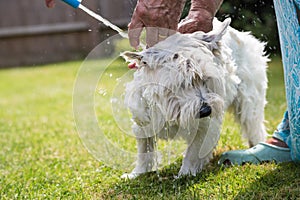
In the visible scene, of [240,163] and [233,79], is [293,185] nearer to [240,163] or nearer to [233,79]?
[240,163]

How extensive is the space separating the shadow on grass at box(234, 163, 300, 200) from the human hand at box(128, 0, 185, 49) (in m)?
0.92

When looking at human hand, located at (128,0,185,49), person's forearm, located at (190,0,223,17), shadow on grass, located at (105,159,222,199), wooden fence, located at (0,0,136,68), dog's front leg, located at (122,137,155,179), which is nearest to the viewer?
human hand, located at (128,0,185,49)

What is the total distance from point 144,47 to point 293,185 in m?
1.07

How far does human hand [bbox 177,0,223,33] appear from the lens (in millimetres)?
2924

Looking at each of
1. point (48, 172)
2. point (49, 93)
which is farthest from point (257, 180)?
point (49, 93)

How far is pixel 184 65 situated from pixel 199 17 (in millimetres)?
436

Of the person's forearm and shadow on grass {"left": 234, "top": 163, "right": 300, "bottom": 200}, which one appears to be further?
the person's forearm

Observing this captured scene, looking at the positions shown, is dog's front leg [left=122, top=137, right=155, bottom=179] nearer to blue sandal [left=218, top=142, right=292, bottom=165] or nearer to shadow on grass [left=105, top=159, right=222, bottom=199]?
shadow on grass [left=105, top=159, right=222, bottom=199]

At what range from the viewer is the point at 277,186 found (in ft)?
9.05

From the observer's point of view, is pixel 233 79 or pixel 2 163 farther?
pixel 2 163

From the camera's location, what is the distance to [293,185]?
274 cm

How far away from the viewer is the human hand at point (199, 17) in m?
2.92

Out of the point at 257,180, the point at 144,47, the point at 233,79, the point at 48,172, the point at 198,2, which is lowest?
the point at 48,172

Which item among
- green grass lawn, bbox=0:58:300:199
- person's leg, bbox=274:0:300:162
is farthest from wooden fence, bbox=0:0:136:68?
person's leg, bbox=274:0:300:162
